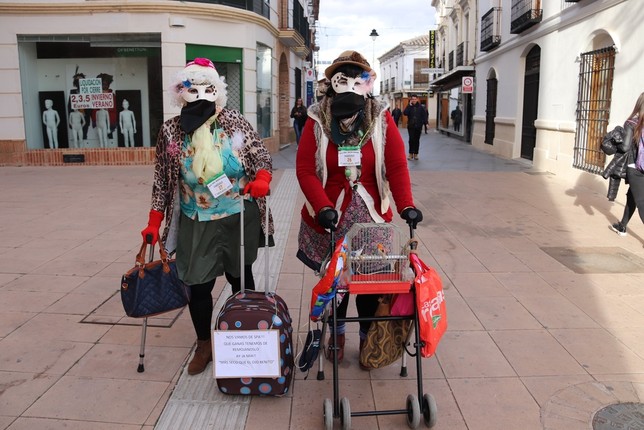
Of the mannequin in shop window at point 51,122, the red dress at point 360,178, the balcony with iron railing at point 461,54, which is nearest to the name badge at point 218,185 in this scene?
the red dress at point 360,178

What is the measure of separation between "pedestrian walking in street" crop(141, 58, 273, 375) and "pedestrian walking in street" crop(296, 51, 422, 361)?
30cm

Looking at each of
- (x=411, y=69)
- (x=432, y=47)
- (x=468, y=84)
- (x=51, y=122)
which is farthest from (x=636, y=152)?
(x=411, y=69)

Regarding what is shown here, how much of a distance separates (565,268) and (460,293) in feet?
4.47

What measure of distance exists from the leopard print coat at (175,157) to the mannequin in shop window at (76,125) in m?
11.9

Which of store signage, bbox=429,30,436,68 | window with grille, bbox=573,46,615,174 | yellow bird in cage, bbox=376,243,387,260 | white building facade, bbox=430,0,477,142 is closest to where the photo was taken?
yellow bird in cage, bbox=376,243,387,260

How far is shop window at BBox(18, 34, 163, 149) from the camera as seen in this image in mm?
→ 13883

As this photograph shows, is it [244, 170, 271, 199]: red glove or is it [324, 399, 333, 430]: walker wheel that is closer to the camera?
[324, 399, 333, 430]: walker wheel

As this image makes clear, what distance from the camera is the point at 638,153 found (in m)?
6.27

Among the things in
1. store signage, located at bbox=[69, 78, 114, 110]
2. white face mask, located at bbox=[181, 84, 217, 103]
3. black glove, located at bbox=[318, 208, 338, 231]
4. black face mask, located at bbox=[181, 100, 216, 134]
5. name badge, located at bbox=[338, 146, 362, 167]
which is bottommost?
black glove, located at bbox=[318, 208, 338, 231]

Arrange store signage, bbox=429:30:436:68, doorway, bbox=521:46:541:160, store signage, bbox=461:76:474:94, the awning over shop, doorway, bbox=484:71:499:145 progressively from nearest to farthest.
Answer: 1. doorway, bbox=521:46:541:160
2. doorway, bbox=484:71:499:145
3. store signage, bbox=461:76:474:94
4. the awning over shop
5. store signage, bbox=429:30:436:68

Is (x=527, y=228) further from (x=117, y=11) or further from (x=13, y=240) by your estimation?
(x=117, y=11)

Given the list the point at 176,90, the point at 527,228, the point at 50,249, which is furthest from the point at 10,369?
the point at 527,228

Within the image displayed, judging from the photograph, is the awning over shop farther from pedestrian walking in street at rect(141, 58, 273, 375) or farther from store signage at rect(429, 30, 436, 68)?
pedestrian walking in street at rect(141, 58, 273, 375)

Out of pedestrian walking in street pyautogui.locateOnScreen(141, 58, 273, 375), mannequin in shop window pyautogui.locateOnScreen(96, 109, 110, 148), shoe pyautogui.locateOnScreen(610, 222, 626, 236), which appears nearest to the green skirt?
pedestrian walking in street pyautogui.locateOnScreen(141, 58, 273, 375)
